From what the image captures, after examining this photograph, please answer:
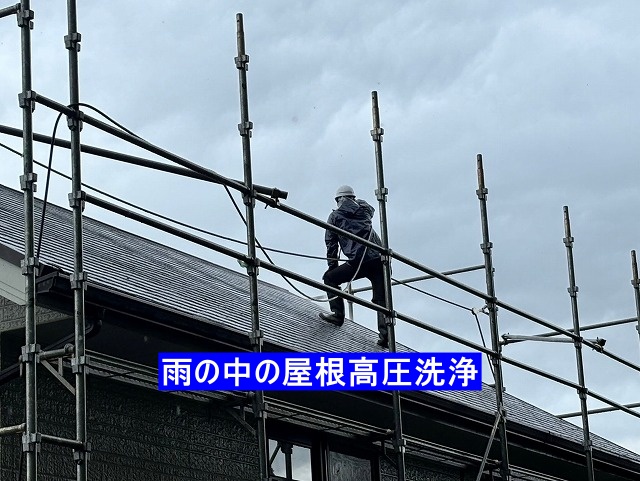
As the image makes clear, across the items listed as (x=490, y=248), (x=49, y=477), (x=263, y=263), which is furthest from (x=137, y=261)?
(x=490, y=248)

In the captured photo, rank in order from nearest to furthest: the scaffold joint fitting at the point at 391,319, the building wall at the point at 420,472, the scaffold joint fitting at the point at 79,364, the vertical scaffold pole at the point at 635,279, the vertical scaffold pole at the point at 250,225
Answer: the scaffold joint fitting at the point at 79,364, the vertical scaffold pole at the point at 250,225, the scaffold joint fitting at the point at 391,319, the building wall at the point at 420,472, the vertical scaffold pole at the point at 635,279

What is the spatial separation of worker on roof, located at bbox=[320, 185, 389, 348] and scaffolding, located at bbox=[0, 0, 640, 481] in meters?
0.41

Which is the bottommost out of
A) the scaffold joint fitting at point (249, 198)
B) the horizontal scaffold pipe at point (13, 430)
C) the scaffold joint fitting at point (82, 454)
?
the scaffold joint fitting at point (82, 454)

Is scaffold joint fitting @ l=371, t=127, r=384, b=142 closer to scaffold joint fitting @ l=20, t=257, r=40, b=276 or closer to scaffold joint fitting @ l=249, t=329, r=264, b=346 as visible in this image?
scaffold joint fitting @ l=249, t=329, r=264, b=346

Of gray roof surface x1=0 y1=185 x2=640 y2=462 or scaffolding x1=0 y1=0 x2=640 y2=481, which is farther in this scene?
gray roof surface x1=0 y1=185 x2=640 y2=462

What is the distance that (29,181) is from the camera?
9094mm

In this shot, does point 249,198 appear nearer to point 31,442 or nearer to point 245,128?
point 245,128

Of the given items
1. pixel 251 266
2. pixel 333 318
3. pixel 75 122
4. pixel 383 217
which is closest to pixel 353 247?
pixel 383 217

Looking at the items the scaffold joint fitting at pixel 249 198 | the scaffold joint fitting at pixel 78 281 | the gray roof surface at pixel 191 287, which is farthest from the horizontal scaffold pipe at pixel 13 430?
the scaffold joint fitting at pixel 249 198

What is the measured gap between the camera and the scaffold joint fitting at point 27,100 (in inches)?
366

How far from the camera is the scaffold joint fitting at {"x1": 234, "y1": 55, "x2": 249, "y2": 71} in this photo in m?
12.0

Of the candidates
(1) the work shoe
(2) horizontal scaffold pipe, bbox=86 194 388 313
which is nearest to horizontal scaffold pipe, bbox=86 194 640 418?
(2) horizontal scaffold pipe, bbox=86 194 388 313

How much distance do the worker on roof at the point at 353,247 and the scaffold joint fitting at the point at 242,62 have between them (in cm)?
267

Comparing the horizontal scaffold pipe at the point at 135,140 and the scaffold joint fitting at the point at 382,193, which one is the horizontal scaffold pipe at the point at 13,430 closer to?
the horizontal scaffold pipe at the point at 135,140
